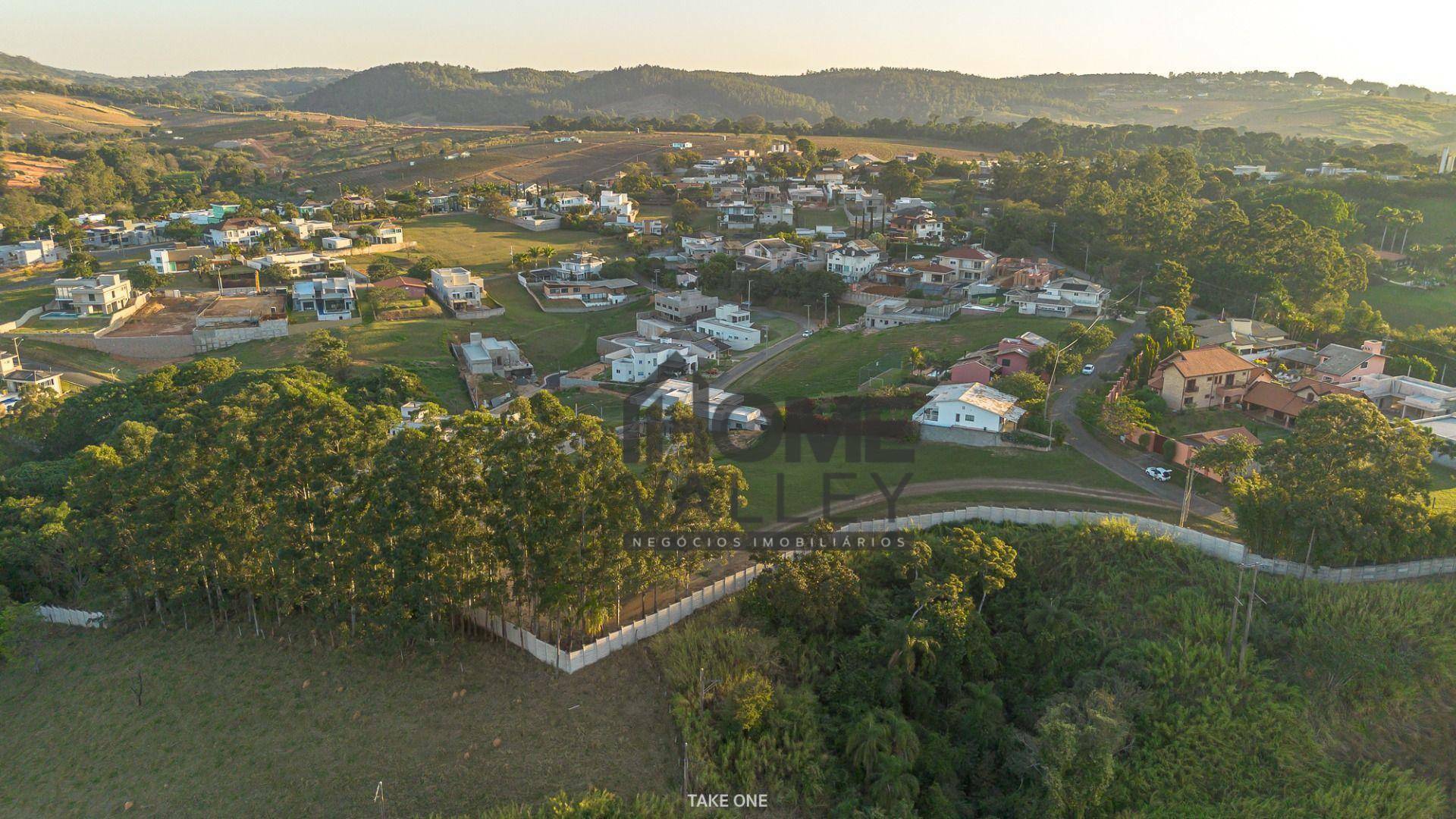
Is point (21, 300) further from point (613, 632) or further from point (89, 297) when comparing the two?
point (613, 632)

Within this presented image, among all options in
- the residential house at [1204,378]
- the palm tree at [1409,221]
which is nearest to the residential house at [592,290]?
the residential house at [1204,378]

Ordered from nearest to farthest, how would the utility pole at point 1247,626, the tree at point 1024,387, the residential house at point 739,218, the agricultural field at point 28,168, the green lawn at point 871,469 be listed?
the utility pole at point 1247,626 < the green lawn at point 871,469 < the tree at point 1024,387 < the residential house at point 739,218 < the agricultural field at point 28,168

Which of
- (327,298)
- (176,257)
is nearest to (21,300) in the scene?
(176,257)

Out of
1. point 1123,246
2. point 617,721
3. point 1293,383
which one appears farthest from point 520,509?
point 1123,246

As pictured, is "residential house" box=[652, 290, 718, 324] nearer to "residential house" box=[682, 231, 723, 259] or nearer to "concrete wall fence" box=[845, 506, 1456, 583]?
"residential house" box=[682, 231, 723, 259]

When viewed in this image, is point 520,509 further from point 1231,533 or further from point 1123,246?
point 1123,246

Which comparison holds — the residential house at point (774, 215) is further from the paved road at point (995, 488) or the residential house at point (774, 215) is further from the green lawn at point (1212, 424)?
the paved road at point (995, 488)

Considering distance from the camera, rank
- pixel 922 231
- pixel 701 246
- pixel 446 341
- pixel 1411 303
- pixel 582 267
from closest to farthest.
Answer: pixel 1411 303, pixel 446 341, pixel 582 267, pixel 922 231, pixel 701 246
